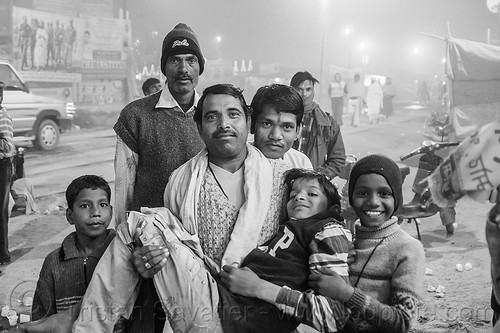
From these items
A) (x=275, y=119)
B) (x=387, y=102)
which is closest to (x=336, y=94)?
(x=387, y=102)

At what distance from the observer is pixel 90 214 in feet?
8.92

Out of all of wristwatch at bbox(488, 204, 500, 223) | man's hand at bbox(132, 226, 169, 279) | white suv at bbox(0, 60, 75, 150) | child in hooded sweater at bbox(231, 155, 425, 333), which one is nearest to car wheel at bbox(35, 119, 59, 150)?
white suv at bbox(0, 60, 75, 150)

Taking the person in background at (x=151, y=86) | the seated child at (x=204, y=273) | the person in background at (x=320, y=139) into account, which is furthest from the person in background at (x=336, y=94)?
the seated child at (x=204, y=273)

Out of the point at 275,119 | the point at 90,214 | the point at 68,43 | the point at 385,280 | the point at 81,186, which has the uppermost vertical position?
the point at 68,43

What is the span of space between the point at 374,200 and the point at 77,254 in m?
1.58

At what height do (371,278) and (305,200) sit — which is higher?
(305,200)

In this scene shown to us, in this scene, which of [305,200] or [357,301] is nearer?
[357,301]

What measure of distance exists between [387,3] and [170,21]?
2091 cm

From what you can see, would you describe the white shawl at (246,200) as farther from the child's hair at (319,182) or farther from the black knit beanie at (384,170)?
the black knit beanie at (384,170)

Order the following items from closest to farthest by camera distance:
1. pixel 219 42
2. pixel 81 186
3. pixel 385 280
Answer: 1. pixel 385 280
2. pixel 81 186
3. pixel 219 42

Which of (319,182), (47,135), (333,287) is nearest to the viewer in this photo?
(333,287)

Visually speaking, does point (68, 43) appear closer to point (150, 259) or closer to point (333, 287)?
point (150, 259)

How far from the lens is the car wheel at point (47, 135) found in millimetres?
12616

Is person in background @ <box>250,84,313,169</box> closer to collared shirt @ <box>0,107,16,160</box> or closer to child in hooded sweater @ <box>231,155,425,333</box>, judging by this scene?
child in hooded sweater @ <box>231,155,425,333</box>
